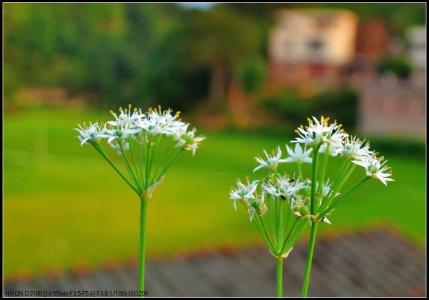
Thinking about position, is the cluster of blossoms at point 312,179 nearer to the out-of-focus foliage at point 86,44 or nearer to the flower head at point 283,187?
the flower head at point 283,187

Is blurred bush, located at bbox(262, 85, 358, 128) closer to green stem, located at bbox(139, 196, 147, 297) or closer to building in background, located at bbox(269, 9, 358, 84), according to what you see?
building in background, located at bbox(269, 9, 358, 84)

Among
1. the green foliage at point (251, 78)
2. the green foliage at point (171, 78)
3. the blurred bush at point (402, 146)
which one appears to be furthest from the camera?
the green foliage at point (251, 78)

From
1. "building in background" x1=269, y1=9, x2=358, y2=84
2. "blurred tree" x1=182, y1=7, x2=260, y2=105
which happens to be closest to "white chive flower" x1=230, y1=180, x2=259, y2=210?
"blurred tree" x1=182, y1=7, x2=260, y2=105

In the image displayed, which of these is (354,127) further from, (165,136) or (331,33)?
(165,136)

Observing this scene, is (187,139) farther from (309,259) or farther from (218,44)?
(218,44)

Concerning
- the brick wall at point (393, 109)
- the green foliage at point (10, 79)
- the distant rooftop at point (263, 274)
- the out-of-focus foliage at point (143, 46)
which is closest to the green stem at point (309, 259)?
the distant rooftop at point (263, 274)

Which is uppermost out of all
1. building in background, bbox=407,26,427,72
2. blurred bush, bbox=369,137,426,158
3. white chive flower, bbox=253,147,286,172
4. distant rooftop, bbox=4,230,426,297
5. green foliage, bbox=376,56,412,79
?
building in background, bbox=407,26,427,72
